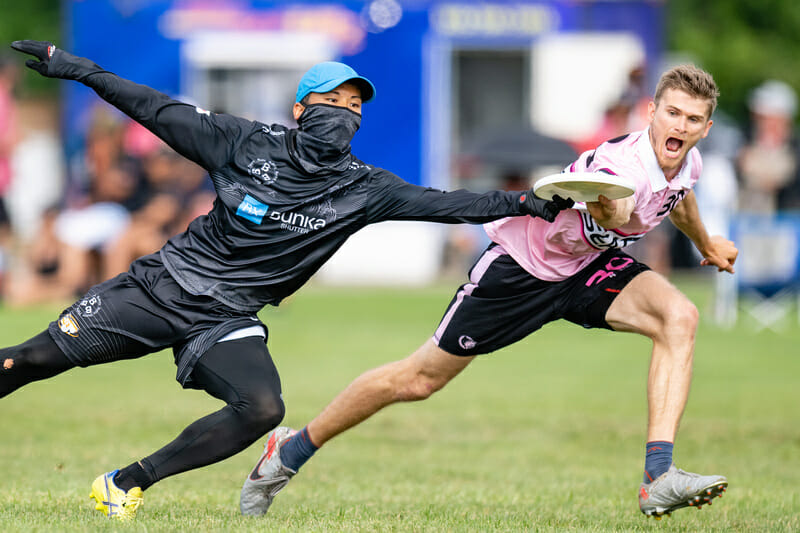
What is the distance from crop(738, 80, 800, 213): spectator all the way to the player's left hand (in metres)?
13.0

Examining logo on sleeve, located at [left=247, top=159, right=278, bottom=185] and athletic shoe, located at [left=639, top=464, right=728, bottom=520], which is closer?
athletic shoe, located at [left=639, top=464, right=728, bottom=520]

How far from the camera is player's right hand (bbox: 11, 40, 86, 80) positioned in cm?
576

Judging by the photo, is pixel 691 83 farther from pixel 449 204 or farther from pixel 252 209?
pixel 252 209

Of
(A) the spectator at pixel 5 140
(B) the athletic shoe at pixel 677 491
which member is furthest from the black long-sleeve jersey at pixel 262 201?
(A) the spectator at pixel 5 140

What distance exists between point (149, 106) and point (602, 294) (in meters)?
2.45

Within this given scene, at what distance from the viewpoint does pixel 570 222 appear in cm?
636

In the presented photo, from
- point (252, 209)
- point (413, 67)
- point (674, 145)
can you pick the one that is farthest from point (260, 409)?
point (413, 67)

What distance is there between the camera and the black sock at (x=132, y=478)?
19.2ft

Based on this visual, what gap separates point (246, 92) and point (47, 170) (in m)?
8.43

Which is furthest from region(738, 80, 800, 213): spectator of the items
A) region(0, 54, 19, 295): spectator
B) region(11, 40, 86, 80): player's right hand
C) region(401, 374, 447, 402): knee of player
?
region(11, 40, 86, 80): player's right hand

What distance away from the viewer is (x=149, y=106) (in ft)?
19.0

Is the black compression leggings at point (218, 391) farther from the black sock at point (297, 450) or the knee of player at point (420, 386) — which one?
the knee of player at point (420, 386)

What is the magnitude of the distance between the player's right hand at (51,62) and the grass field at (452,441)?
2.00m

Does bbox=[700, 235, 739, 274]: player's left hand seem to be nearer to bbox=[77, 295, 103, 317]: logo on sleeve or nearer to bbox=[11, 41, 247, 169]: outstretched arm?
bbox=[11, 41, 247, 169]: outstretched arm
